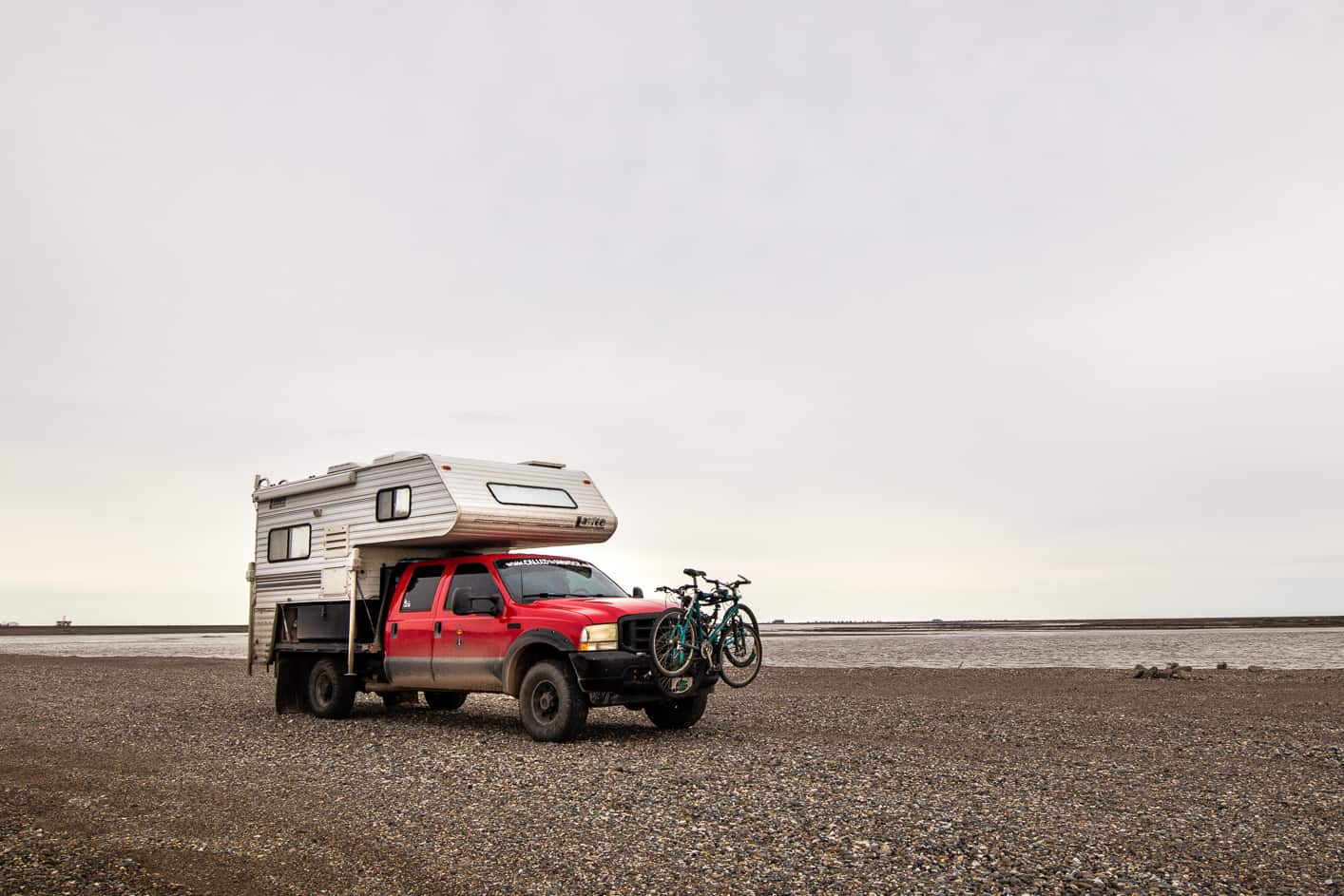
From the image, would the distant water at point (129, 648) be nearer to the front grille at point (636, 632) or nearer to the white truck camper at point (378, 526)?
the white truck camper at point (378, 526)

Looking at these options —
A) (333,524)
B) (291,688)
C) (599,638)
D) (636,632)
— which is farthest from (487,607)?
(291,688)

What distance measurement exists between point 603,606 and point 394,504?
3631mm

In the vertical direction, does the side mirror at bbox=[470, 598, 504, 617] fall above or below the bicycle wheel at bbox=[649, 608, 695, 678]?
above

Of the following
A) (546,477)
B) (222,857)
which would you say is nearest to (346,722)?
(546,477)

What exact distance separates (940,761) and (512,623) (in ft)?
16.7

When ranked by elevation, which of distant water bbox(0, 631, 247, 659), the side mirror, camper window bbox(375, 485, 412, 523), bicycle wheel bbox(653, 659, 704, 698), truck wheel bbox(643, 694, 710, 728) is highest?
camper window bbox(375, 485, 412, 523)

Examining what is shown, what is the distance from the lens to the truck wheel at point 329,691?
48.9ft

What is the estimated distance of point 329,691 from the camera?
15.2 metres

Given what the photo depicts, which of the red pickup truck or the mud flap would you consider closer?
the red pickup truck

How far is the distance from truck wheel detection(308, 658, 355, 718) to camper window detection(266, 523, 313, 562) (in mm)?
1685

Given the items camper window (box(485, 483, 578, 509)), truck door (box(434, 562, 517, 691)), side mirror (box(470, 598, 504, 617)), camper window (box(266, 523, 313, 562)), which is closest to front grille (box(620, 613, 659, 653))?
truck door (box(434, 562, 517, 691))

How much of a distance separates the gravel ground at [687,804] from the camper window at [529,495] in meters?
2.94

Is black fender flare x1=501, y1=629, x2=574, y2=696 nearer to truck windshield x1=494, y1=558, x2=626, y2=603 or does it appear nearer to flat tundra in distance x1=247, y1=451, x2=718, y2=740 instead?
flat tundra in distance x1=247, y1=451, x2=718, y2=740

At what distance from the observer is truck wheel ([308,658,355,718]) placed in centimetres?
1491
